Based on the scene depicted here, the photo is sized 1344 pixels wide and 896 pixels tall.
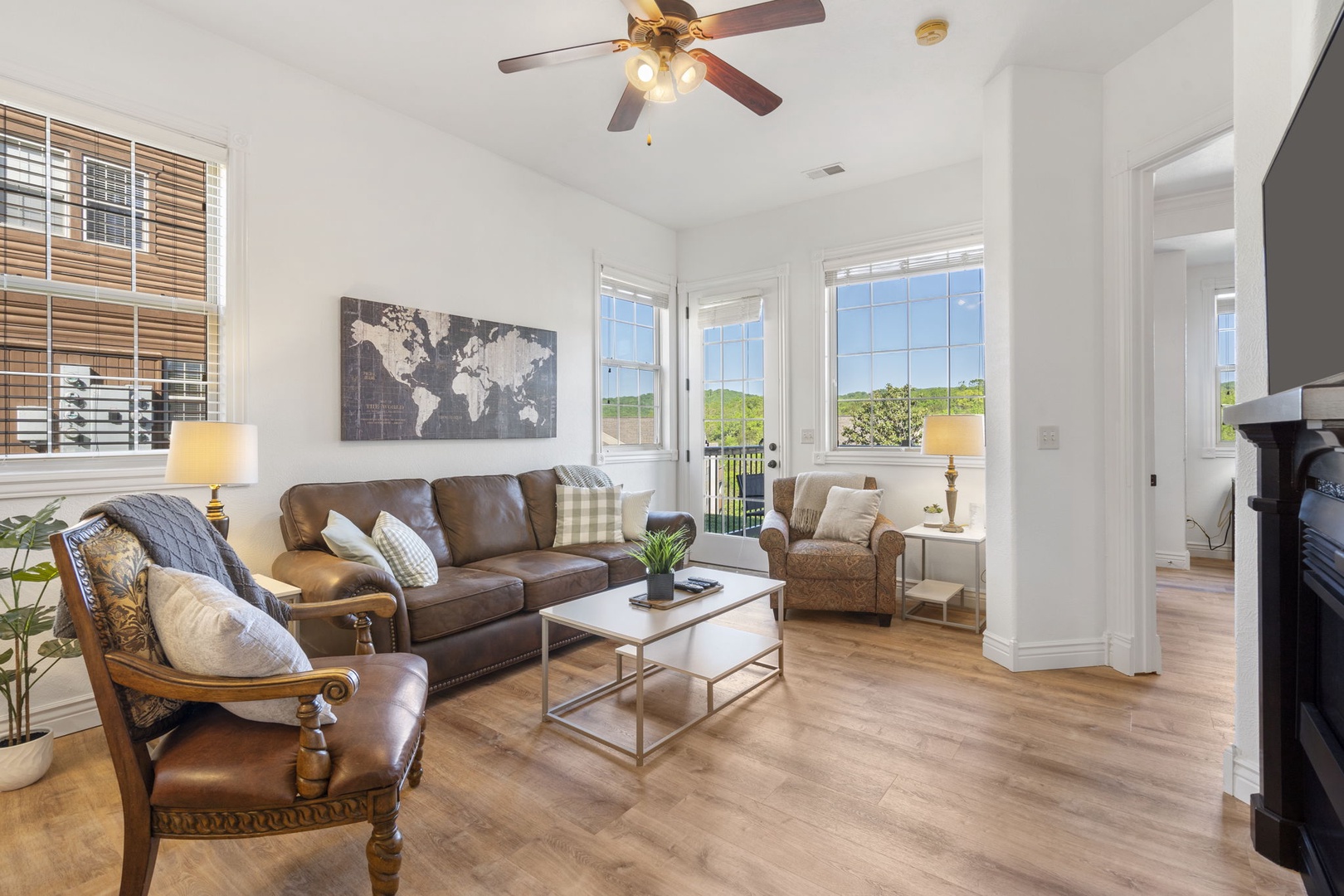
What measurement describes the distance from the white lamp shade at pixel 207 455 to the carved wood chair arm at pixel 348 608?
2.21ft

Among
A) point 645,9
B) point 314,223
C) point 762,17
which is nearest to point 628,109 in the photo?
point 645,9

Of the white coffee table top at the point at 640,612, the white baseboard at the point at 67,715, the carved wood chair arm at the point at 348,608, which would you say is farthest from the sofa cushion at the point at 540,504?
the white baseboard at the point at 67,715

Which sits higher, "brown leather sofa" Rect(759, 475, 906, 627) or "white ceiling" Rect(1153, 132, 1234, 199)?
"white ceiling" Rect(1153, 132, 1234, 199)

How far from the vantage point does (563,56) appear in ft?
7.83

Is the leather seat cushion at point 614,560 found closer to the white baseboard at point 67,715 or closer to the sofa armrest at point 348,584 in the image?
the sofa armrest at point 348,584

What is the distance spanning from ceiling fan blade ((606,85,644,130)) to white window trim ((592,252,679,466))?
82.6 inches

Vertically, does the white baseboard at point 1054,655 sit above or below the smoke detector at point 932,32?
below

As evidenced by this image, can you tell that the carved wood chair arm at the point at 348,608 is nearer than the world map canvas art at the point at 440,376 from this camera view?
Yes

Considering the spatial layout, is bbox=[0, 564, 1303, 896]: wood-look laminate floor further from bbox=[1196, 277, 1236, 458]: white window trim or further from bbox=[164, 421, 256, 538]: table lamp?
bbox=[1196, 277, 1236, 458]: white window trim

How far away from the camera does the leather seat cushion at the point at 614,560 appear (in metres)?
3.66

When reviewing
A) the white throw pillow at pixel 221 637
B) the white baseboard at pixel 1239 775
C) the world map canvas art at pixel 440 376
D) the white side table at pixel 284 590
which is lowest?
the white baseboard at pixel 1239 775

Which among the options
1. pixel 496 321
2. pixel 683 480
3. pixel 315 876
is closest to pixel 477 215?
pixel 496 321

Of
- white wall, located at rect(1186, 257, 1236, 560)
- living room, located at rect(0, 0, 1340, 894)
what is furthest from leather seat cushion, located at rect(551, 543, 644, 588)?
white wall, located at rect(1186, 257, 1236, 560)

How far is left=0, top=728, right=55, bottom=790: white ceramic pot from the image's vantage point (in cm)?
207
